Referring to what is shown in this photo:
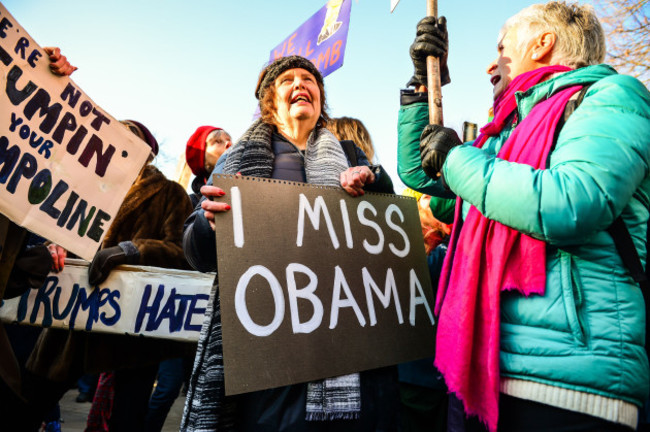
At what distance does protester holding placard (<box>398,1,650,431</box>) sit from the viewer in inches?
36.8

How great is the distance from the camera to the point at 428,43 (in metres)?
1.61

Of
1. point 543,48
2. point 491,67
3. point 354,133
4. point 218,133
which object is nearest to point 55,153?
point 218,133

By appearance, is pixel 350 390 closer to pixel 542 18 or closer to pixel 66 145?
pixel 542 18

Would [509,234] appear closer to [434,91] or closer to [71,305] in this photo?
[434,91]

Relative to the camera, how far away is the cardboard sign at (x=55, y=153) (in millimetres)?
1763

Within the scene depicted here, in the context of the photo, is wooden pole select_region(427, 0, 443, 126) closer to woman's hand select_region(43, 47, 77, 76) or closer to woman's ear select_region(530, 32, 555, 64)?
woman's ear select_region(530, 32, 555, 64)

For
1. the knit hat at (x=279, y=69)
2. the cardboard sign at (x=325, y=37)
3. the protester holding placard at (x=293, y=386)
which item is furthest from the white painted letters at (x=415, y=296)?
the cardboard sign at (x=325, y=37)

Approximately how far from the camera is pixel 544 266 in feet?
3.32

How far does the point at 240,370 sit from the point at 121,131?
174cm

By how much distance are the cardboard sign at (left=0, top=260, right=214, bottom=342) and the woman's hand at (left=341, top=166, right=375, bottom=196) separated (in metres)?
1.57

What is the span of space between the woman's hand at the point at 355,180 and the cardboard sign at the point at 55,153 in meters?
1.40

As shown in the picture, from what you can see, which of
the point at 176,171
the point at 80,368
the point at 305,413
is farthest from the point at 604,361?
the point at 176,171

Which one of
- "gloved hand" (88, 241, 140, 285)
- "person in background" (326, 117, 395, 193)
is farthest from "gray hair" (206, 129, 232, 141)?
"gloved hand" (88, 241, 140, 285)

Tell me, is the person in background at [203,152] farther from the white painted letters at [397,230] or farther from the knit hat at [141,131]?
the white painted letters at [397,230]
